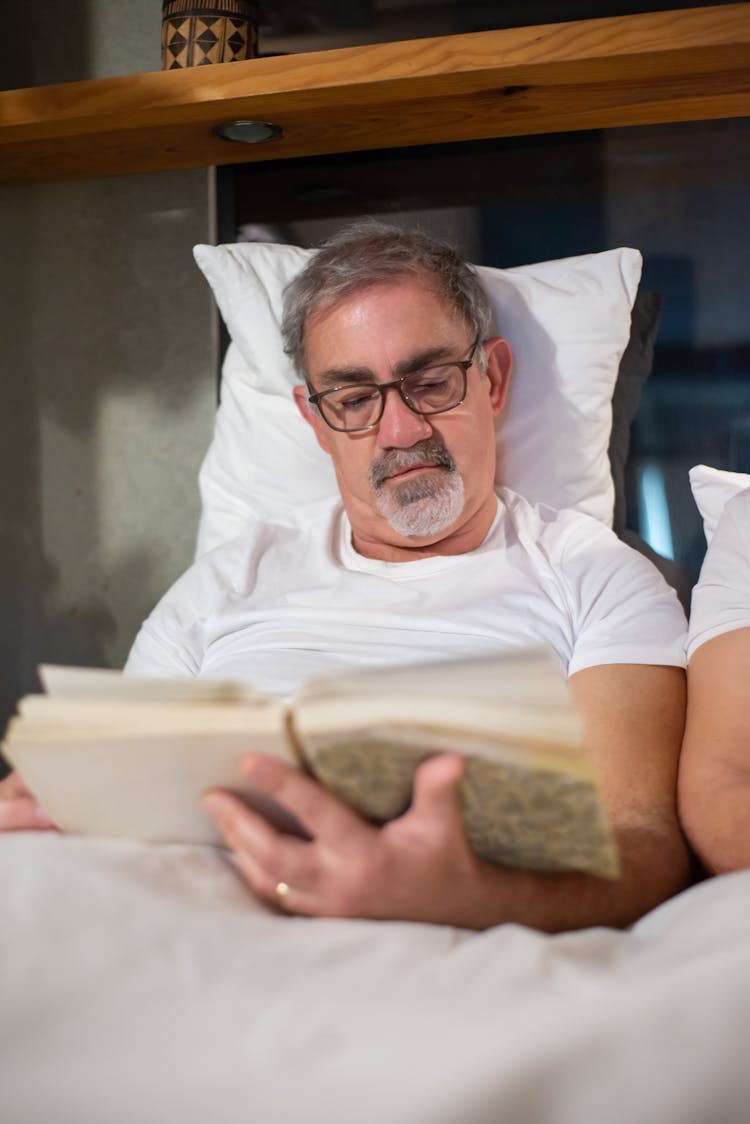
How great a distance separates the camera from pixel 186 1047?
0.64 metres

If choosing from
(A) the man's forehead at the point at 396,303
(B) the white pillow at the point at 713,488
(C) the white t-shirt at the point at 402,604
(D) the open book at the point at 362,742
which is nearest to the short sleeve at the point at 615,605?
(C) the white t-shirt at the point at 402,604

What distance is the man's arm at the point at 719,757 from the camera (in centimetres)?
108

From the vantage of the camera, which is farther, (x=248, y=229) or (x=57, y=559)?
(x=57, y=559)

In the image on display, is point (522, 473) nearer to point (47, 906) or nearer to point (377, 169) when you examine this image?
point (377, 169)

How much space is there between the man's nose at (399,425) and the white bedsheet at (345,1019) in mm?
821

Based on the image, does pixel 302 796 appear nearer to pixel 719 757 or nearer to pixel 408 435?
pixel 719 757

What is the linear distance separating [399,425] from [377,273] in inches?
9.0

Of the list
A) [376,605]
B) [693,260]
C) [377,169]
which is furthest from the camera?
[377,169]

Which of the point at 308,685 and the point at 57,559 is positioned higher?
the point at 308,685

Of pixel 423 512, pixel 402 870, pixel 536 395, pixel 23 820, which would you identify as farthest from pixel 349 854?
pixel 536 395

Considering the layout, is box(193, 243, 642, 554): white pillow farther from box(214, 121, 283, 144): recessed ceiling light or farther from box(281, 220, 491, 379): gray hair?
box(214, 121, 283, 144): recessed ceiling light

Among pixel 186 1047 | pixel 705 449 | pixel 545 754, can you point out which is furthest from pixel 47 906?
pixel 705 449

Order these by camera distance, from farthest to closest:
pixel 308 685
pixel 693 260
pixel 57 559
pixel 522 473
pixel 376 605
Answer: pixel 57 559
pixel 693 260
pixel 522 473
pixel 376 605
pixel 308 685

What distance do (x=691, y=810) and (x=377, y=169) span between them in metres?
1.34
